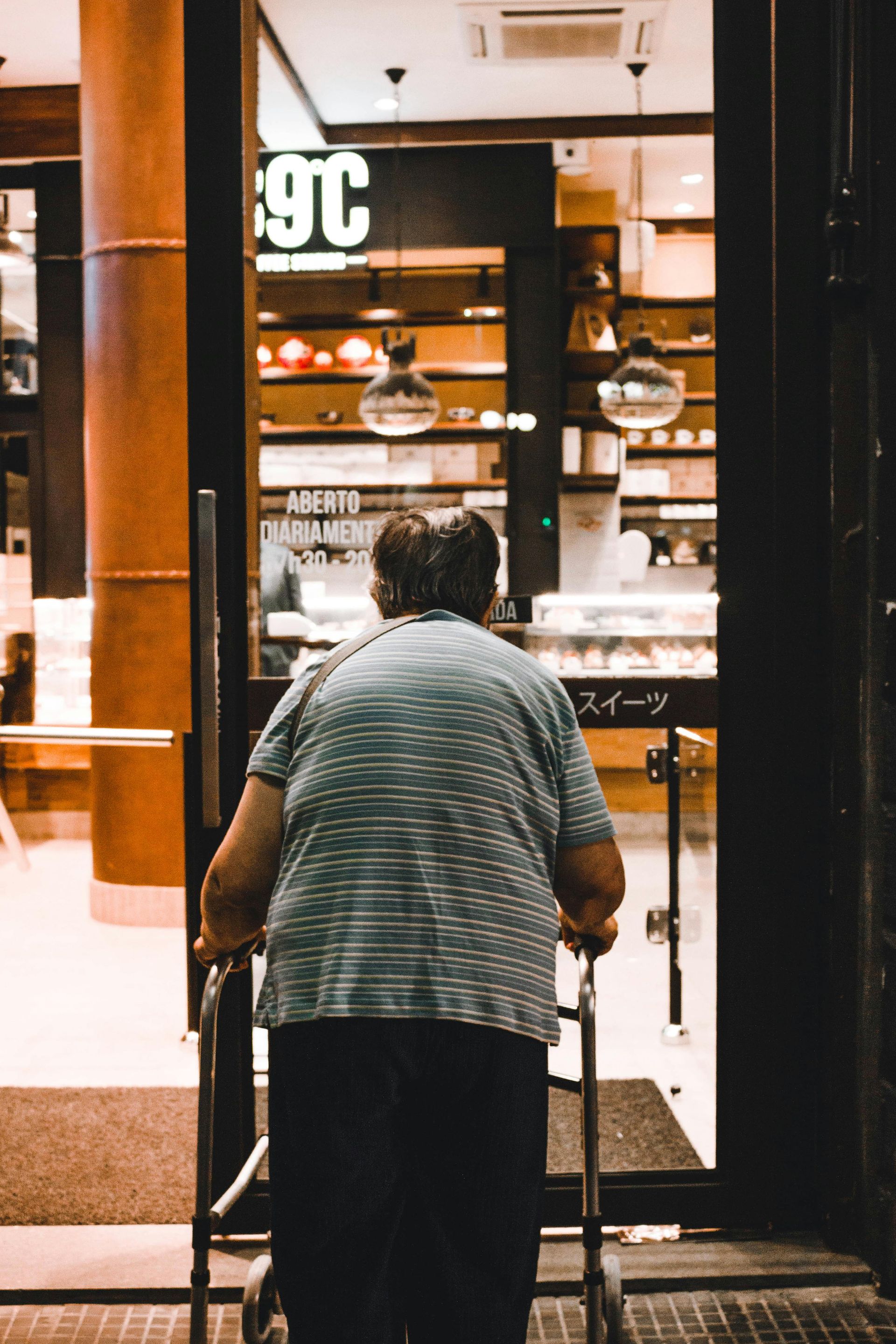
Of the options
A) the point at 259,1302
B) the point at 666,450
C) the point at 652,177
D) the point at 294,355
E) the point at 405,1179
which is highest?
the point at 652,177

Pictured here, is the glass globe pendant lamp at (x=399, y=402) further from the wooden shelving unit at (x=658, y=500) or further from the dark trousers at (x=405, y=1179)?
the dark trousers at (x=405, y=1179)

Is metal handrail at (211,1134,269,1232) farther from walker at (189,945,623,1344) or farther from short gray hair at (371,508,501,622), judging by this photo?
short gray hair at (371,508,501,622)

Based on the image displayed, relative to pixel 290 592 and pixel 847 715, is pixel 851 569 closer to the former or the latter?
pixel 847 715

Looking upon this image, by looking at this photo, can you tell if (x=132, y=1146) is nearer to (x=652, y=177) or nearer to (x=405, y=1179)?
(x=405, y=1179)

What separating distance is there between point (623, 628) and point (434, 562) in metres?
5.52

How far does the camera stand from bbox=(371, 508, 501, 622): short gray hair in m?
1.55

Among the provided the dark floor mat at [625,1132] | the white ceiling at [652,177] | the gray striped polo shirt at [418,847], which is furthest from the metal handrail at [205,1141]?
the white ceiling at [652,177]

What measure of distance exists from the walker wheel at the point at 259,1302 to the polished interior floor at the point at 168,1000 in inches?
24.0

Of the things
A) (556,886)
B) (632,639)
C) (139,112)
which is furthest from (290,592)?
(632,639)

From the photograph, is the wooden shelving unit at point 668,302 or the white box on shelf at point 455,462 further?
the wooden shelving unit at point 668,302

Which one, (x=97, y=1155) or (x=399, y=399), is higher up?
(x=399, y=399)

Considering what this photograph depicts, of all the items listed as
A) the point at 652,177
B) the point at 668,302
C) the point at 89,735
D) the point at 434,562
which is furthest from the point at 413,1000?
the point at 668,302

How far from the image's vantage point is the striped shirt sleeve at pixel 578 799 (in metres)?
1.53

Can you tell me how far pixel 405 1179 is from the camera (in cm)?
145
